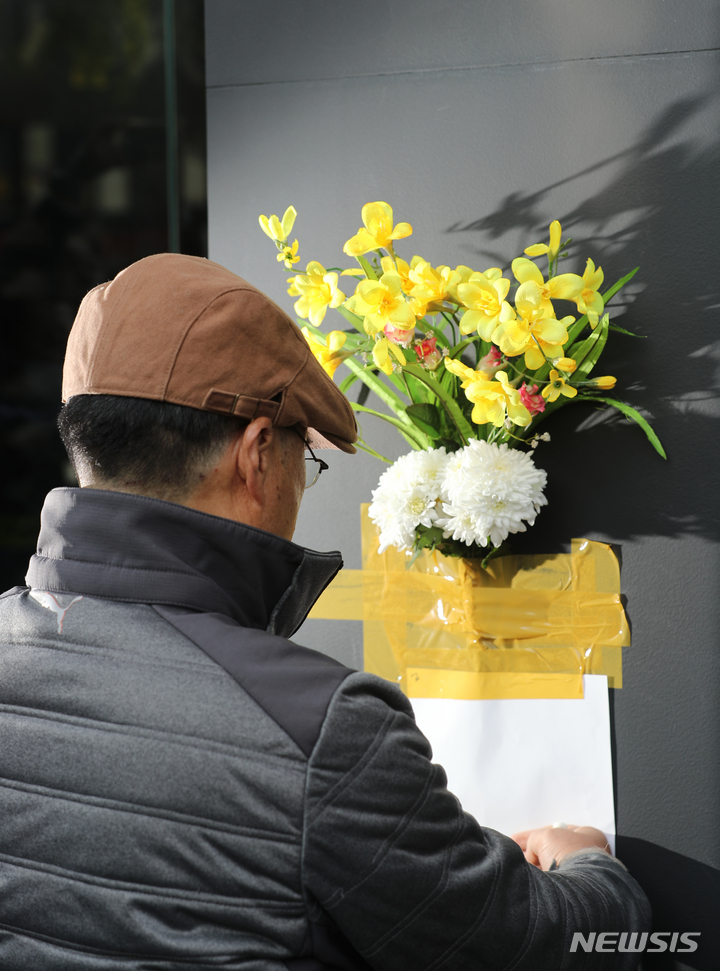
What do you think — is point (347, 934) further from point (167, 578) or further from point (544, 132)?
point (544, 132)

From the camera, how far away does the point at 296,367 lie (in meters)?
Answer: 0.75

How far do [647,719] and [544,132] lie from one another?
875 mm

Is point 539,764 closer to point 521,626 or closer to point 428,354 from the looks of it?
point 521,626

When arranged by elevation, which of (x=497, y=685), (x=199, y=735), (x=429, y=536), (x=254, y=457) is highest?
(x=254, y=457)

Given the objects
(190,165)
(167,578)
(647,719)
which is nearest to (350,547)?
(647,719)

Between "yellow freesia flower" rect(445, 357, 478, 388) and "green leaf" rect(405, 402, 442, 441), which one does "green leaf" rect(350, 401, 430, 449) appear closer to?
"green leaf" rect(405, 402, 442, 441)

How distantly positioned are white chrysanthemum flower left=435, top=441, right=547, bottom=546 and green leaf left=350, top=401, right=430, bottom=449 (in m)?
0.12

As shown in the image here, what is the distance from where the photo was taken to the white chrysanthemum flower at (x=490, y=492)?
104 cm

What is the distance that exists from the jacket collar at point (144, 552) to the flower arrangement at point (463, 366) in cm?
40

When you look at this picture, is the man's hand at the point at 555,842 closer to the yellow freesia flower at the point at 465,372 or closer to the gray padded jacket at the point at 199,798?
the gray padded jacket at the point at 199,798

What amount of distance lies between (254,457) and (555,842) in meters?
0.70

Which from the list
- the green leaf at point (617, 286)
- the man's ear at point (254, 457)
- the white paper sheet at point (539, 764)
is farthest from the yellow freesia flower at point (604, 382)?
the man's ear at point (254, 457)

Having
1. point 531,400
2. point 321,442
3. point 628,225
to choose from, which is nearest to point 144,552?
point 321,442

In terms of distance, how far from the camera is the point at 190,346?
0.69 m
